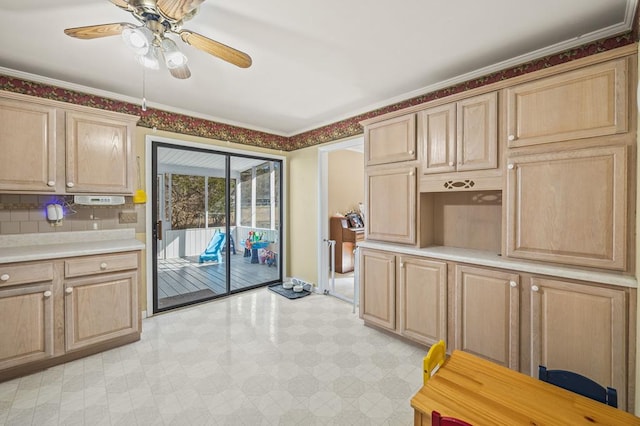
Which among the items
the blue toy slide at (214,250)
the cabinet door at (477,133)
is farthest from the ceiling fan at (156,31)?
the blue toy slide at (214,250)

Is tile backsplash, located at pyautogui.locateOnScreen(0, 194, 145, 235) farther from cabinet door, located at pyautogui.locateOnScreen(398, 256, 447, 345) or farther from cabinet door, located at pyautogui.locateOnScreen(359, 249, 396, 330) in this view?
cabinet door, located at pyautogui.locateOnScreen(398, 256, 447, 345)

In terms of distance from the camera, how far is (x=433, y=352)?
1.21 m

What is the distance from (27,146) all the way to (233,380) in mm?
2536

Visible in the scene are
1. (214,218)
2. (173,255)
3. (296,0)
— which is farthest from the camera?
(173,255)

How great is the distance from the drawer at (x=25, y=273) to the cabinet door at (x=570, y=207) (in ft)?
11.6

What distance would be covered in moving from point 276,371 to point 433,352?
1444 millimetres

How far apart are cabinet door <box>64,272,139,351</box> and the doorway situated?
37.8 inches

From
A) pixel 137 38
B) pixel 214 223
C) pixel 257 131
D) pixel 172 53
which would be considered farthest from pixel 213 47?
pixel 214 223

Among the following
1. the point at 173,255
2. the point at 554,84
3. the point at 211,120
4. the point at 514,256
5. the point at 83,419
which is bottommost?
the point at 83,419

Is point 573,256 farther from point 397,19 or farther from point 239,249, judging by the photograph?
point 239,249

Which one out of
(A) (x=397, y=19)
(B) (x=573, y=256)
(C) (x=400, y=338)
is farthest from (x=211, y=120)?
(B) (x=573, y=256)

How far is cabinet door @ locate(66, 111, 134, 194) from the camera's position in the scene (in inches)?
97.3

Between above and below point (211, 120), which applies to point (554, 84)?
below

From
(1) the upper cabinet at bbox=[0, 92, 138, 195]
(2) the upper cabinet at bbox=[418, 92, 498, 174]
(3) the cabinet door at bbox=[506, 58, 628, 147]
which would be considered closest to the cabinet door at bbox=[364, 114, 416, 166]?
(2) the upper cabinet at bbox=[418, 92, 498, 174]
